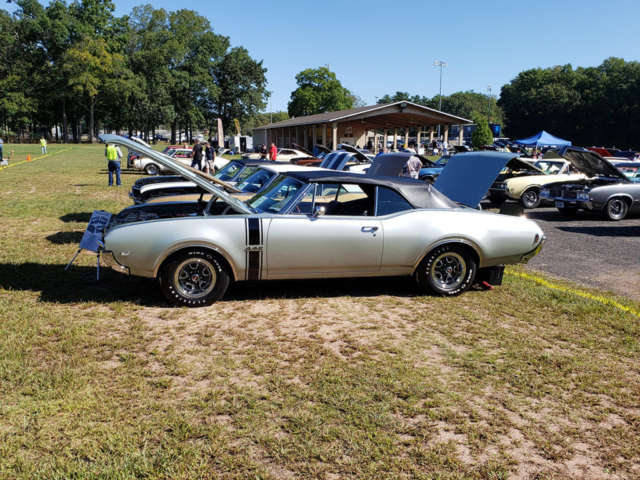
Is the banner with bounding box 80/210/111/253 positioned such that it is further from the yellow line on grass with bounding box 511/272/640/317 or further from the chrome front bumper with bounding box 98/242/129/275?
the yellow line on grass with bounding box 511/272/640/317

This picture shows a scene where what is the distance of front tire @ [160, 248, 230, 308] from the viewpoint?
529 centimetres

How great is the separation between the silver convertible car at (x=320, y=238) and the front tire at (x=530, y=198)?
9.89m

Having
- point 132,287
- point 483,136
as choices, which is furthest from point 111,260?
point 483,136

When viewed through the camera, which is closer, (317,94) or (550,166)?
(550,166)

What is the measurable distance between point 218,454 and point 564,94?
87.3 m

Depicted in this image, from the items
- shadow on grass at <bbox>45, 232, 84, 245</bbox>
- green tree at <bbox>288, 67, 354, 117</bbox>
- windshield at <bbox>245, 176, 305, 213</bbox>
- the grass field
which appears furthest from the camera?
green tree at <bbox>288, 67, 354, 117</bbox>

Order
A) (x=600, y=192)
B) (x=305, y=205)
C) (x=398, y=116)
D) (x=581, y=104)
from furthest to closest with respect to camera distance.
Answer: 1. (x=581, y=104)
2. (x=398, y=116)
3. (x=600, y=192)
4. (x=305, y=205)

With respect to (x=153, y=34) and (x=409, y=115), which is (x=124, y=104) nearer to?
(x=153, y=34)

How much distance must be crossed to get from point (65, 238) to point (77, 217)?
243 centimetres

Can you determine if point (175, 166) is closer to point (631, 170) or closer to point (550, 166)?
point (631, 170)

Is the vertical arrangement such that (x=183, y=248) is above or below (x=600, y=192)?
below

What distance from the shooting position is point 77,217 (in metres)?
11.2

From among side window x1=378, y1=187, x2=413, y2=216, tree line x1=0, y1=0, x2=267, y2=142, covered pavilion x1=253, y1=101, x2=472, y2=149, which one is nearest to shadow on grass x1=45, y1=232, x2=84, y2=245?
side window x1=378, y1=187, x2=413, y2=216

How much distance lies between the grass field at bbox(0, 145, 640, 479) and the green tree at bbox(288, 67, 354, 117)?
309 ft
